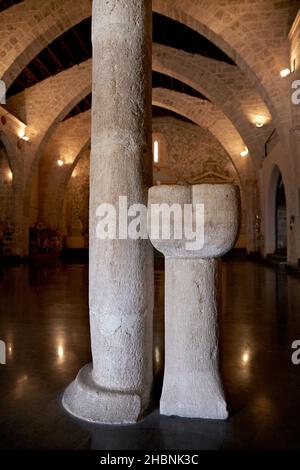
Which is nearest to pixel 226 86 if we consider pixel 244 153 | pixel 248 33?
pixel 248 33

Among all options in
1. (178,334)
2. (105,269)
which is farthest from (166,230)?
(178,334)

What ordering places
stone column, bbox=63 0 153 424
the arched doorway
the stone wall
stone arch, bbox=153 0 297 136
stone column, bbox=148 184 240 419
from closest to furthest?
stone column, bbox=148 184 240 419 < stone column, bbox=63 0 153 424 < stone arch, bbox=153 0 297 136 < the arched doorway < the stone wall

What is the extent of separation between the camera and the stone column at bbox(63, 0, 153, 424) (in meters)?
1.83

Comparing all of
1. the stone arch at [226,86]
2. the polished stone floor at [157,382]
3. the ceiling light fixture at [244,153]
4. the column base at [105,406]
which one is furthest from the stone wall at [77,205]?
the column base at [105,406]

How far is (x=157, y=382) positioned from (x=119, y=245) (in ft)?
3.28

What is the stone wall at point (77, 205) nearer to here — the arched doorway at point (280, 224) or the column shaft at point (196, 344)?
the arched doorway at point (280, 224)

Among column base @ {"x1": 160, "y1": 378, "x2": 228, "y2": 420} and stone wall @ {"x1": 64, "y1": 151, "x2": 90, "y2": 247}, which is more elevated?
stone wall @ {"x1": 64, "y1": 151, "x2": 90, "y2": 247}

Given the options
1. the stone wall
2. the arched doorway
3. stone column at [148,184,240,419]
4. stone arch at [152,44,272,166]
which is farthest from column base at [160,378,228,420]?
the stone wall

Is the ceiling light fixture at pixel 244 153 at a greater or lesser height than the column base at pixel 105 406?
greater

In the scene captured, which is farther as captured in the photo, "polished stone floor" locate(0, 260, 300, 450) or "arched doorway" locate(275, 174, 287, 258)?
"arched doorway" locate(275, 174, 287, 258)

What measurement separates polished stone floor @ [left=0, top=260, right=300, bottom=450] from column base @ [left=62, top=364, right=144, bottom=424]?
2.1 inches

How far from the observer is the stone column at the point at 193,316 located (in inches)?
67.9

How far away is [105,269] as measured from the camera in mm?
1869

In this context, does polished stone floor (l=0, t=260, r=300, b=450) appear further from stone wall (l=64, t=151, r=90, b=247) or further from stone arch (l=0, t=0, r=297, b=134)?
stone wall (l=64, t=151, r=90, b=247)
